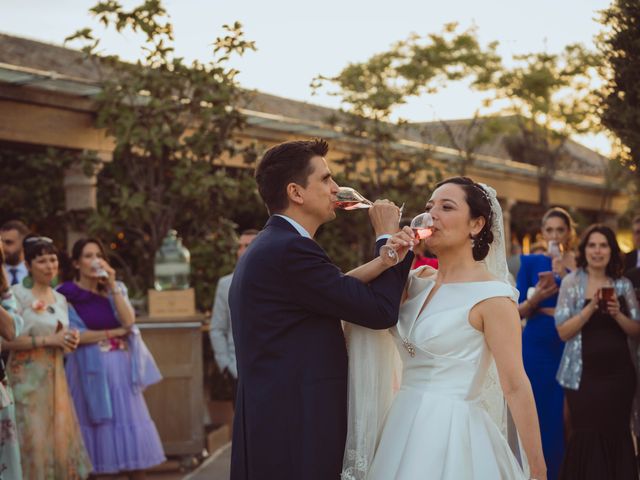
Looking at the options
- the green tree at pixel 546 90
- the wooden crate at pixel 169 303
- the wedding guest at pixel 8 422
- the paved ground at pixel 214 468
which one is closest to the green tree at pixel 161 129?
the wooden crate at pixel 169 303

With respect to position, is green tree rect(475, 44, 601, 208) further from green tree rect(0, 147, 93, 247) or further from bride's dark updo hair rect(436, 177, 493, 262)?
bride's dark updo hair rect(436, 177, 493, 262)

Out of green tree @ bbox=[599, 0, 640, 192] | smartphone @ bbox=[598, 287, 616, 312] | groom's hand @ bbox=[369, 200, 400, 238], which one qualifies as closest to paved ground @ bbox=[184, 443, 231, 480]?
smartphone @ bbox=[598, 287, 616, 312]

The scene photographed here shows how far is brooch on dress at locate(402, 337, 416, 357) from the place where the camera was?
3.71 m

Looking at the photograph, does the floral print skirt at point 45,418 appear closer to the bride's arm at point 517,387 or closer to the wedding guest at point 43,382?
the wedding guest at point 43,382

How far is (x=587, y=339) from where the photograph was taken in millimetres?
6480

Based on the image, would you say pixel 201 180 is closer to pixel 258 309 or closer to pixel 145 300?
pixel 145 300

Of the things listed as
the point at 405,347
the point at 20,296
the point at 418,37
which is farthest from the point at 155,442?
the point at 418,37

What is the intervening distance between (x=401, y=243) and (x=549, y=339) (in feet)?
Result: 13.1

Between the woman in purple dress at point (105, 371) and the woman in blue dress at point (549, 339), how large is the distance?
2.99m

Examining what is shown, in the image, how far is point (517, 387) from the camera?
3465mm

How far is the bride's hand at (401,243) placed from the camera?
3369mm

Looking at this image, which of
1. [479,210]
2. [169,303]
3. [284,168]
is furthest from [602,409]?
[169,303]

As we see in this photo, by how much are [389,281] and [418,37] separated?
17837mm

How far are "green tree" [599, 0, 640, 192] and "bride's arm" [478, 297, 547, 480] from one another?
2498mm
